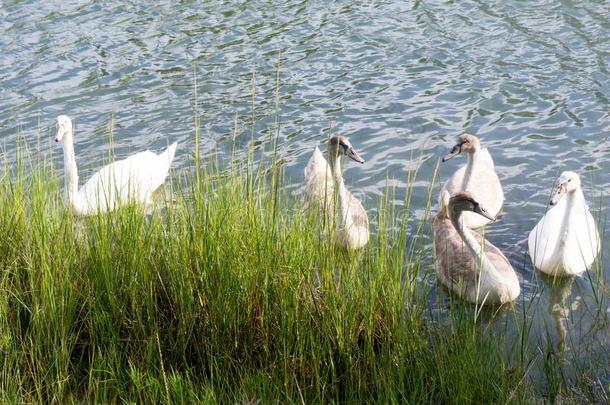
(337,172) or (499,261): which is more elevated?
(337,172)

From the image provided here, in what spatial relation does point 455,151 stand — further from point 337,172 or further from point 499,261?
point 337,172

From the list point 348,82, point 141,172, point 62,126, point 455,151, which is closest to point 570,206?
point 455,151

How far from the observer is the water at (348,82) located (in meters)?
9.82

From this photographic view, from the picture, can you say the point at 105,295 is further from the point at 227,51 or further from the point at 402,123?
the point at 227,51

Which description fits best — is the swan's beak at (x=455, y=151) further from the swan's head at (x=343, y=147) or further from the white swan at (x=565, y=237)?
the white swan at (x=565, y=237)

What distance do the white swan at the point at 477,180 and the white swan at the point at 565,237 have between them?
722 mm

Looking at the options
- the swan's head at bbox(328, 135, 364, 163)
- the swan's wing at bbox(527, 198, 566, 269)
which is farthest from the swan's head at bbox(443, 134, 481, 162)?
the swan's wing at bbox(527, 198, 566, 269)

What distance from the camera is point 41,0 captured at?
577 inches

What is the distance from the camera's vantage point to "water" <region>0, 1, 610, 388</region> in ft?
32.2

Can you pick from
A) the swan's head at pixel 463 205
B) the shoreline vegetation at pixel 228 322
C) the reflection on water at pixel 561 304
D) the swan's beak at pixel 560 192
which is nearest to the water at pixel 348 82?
the reflection on water at pixel 561 304

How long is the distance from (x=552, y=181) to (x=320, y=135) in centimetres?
256

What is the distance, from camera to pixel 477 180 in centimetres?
898

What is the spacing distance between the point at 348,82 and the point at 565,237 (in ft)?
15.0

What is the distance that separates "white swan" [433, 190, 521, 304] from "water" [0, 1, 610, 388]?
0.50 meters
